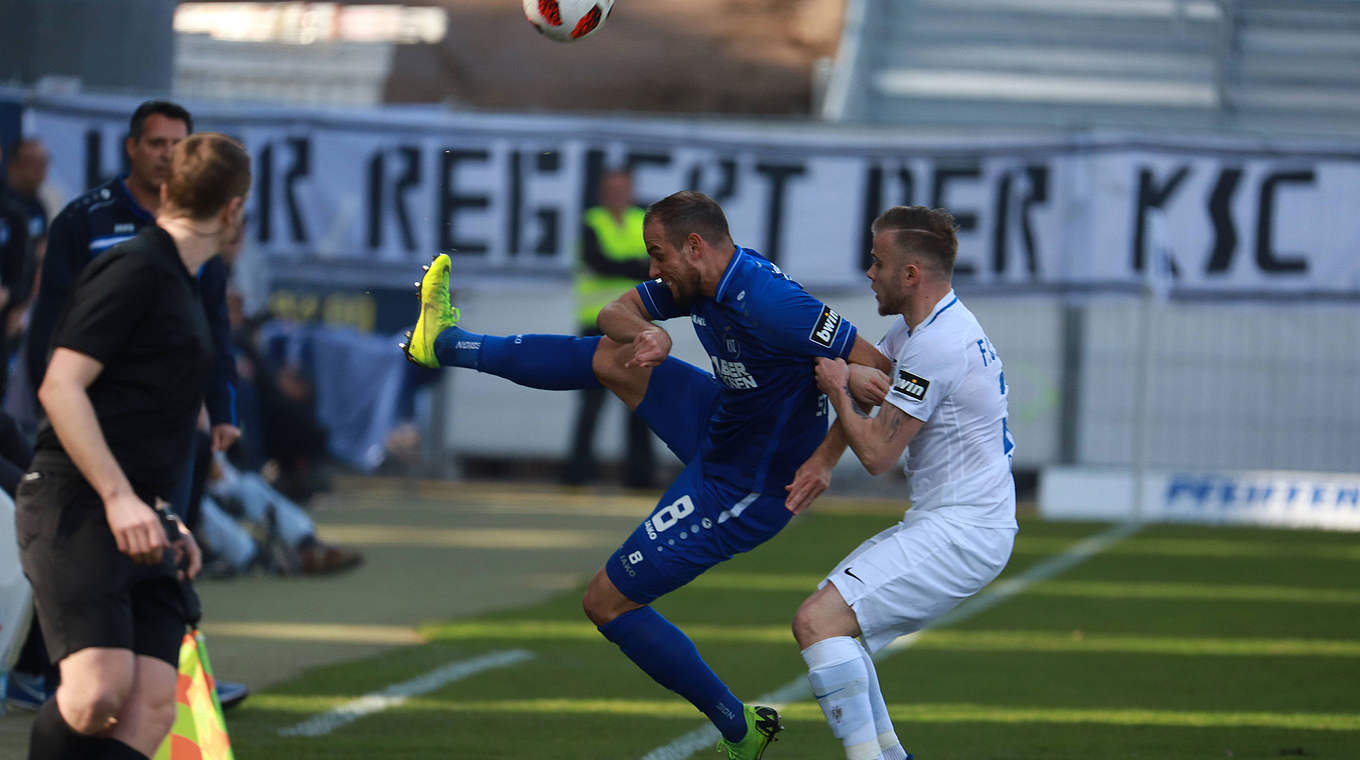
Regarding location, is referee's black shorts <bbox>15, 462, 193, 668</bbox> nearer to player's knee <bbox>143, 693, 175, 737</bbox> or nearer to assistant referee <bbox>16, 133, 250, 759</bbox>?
assistant referee <bbox>16, 133, 250, 759</bbox>

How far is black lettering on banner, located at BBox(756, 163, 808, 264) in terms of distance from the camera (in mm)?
14836

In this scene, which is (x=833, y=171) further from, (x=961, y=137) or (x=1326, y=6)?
(x=1326, y=6)

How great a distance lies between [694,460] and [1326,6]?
1649 cm

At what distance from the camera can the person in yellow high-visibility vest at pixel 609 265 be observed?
14.3 m

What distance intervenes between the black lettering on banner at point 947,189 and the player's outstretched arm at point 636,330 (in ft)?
30.6

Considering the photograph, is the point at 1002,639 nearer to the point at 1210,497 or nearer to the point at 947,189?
the point at 1210,497

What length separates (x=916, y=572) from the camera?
5.11 meters

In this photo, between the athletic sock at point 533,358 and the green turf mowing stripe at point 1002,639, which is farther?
the green turf mowing stripe at point 1002,639

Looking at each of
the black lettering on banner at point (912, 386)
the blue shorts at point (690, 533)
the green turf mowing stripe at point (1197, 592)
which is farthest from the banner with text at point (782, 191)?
A: the black lettering on banner at point (912, 386)

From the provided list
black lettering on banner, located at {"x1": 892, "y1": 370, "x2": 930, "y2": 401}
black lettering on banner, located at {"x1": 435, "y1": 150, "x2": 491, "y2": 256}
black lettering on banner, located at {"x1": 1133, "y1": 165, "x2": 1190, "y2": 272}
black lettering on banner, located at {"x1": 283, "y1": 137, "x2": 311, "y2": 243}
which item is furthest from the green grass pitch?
black lettering on banner, located at {"x1": 283, "y1": 137, "x2": 311, "y2": 243}

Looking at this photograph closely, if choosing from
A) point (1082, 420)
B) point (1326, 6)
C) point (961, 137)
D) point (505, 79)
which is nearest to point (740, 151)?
point (961, 137)

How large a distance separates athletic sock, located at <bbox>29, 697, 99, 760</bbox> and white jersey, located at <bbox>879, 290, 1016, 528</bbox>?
7.78 ft

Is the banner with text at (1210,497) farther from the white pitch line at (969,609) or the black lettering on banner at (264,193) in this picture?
the black lettering on banner at (264,193)

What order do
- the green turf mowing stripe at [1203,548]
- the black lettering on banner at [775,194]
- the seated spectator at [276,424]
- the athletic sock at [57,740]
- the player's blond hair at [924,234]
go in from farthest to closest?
the black lettering on banner at [775,194] < the green turf mowing stripe at [1203,548] < the seated spectator at [276,424] < the player's blond hair at [924,234] < the athletic sock at [57,740]
